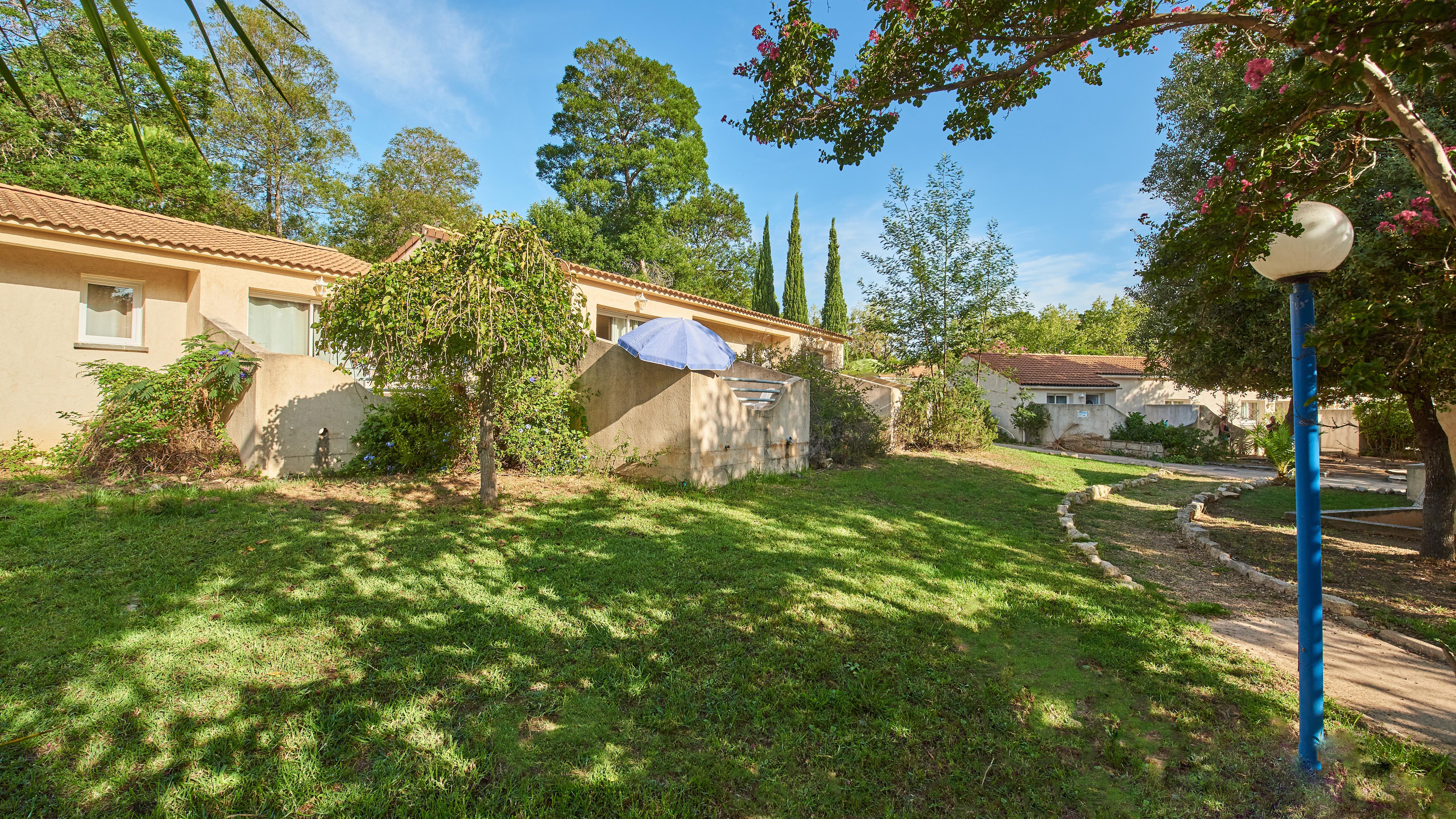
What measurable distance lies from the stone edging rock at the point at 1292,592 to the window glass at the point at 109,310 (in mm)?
15569

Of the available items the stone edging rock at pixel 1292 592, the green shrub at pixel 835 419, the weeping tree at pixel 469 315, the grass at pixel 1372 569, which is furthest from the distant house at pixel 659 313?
the grass at pixel 1372 569

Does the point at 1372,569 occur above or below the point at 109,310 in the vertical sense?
below

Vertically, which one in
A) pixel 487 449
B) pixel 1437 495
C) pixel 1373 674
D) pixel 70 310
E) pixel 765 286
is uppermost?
pixel 765 286

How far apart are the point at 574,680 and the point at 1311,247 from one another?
4493mm

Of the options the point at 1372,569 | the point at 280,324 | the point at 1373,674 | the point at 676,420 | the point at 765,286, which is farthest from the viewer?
the point at 765,286

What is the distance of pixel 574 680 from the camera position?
340cm

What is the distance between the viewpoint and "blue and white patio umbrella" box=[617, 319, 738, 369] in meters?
8.37

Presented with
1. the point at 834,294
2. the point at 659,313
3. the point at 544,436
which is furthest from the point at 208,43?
the point at 834,294

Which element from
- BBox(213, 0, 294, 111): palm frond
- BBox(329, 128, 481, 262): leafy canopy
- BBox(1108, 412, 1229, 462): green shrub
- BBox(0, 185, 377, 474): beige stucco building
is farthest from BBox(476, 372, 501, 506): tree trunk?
BBox(1108, 412, 1229, 462): green shrub

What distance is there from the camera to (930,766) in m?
2.88

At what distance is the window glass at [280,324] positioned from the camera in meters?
11.3

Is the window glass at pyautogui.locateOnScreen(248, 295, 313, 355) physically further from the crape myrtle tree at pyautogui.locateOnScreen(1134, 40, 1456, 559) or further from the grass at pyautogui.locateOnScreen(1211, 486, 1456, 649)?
the grass at pyautogui.locateOnScreen(1211, 486, 1456, 649)

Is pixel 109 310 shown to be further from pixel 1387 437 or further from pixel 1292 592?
pixel 1387 437

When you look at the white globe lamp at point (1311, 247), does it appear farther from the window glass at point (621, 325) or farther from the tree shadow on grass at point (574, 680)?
the window glass at point (621, 325)
